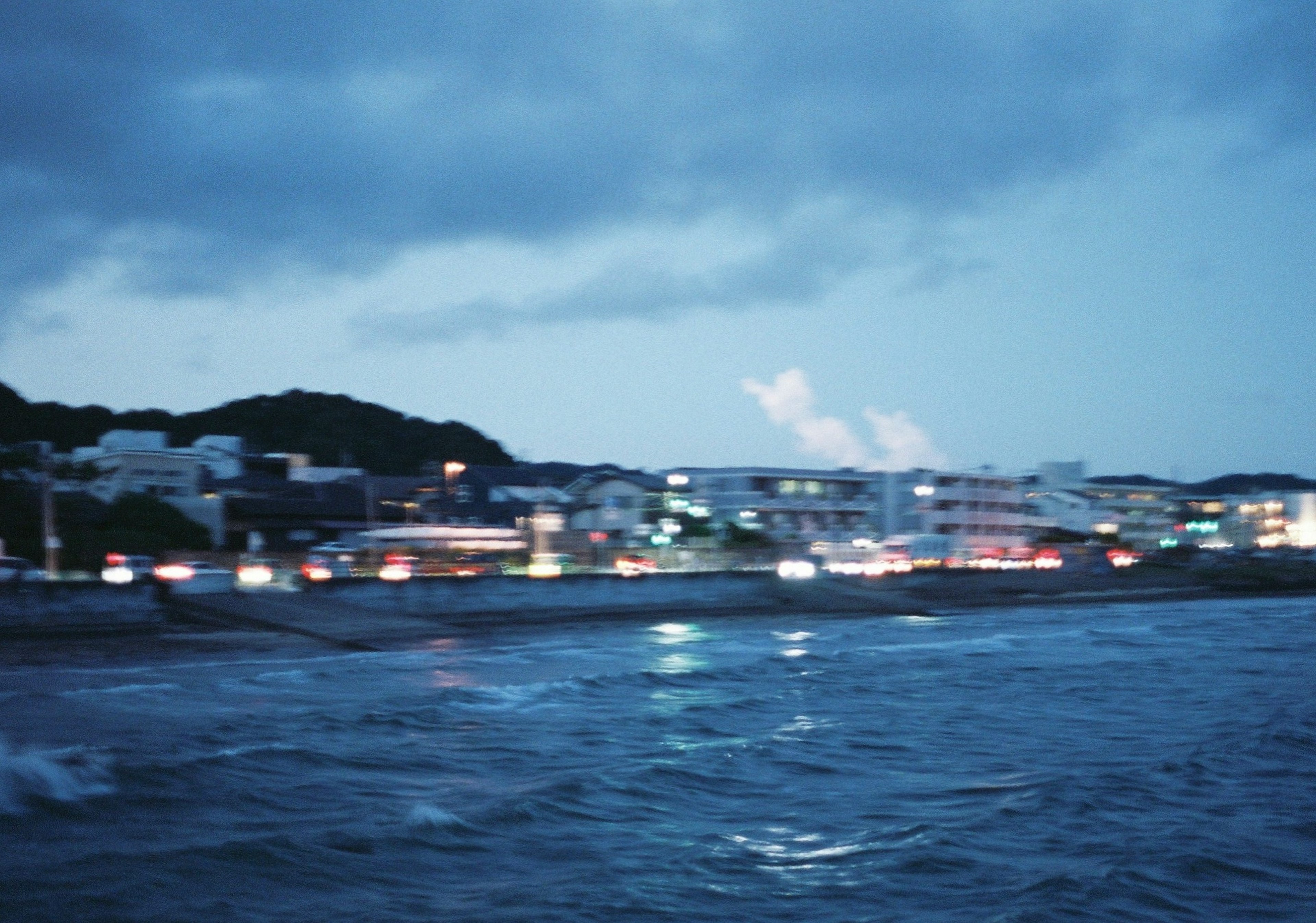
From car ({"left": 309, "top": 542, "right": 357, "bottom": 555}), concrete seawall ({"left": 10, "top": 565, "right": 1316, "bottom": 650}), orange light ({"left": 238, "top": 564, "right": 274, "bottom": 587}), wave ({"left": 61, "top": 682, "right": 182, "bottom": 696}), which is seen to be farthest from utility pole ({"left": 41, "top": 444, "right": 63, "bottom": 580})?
wave ({"left": 61, "top": 682, "right": 182, "bottom": 696})

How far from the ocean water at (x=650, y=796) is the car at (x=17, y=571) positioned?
9897 mm

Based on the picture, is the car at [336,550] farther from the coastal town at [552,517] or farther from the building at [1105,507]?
the building at [1105,507]

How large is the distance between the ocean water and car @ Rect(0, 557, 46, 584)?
9.90 meters

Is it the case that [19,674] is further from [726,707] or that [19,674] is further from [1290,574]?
[1290,574]

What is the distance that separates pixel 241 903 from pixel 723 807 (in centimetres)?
454

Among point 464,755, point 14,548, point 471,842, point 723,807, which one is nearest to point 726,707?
point 464,755

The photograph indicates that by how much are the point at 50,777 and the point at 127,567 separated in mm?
24016

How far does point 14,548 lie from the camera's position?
36906mm

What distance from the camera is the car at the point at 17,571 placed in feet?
95.2

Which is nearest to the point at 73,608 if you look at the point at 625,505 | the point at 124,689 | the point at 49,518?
the point at 124,689

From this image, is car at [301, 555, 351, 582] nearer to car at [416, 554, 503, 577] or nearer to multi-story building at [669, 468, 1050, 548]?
car at [416, 554, 503, 577]

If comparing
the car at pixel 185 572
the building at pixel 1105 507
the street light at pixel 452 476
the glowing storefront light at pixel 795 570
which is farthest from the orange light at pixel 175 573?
the building at pixel 1105 507

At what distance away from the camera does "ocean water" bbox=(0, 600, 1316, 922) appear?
809 cm

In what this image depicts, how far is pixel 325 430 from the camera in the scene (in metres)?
93.0
